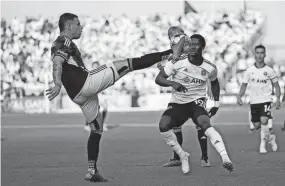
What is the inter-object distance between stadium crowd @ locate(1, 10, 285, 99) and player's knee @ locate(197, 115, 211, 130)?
28.2 metres

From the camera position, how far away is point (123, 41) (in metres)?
42.6

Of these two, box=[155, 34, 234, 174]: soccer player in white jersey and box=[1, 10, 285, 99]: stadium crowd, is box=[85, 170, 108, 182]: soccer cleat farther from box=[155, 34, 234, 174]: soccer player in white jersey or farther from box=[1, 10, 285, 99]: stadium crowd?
box=[1, 10, 285, 99]: stadium crowd

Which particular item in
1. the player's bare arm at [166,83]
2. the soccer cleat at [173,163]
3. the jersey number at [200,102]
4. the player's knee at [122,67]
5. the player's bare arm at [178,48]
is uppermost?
the player's bare arm at [178,48]

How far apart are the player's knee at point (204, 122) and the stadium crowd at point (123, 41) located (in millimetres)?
28180

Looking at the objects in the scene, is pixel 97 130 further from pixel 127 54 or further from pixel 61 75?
pixel 127 54

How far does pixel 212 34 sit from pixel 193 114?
108ft

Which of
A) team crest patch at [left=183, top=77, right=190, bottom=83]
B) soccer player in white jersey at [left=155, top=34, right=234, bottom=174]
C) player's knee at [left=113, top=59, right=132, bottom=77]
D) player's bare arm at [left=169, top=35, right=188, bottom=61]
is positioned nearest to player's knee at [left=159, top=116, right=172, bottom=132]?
soccer player in white jersey at [left=155, top=34, right=234, bottom=174]

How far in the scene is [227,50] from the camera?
132ft

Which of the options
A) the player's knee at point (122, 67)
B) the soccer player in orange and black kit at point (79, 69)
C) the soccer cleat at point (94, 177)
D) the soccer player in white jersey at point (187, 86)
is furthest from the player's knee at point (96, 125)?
the soccer player in white jersey at point (187, 86)

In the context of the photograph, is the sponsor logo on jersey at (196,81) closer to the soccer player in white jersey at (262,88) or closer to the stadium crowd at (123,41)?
the soccer player in white jersey at (262,88)

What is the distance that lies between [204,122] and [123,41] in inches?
1357

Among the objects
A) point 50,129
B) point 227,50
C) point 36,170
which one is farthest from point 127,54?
point 36,170

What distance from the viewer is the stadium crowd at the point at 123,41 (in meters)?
38.4

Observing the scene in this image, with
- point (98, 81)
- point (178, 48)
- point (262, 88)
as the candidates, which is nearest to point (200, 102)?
point (178, 48)
